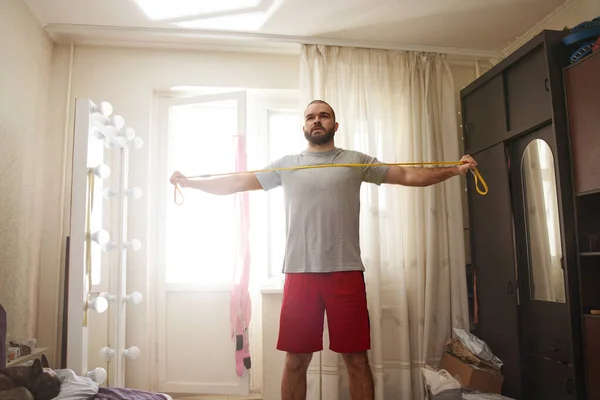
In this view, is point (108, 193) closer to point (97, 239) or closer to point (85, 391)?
point (97, 239)

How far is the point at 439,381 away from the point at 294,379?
34.2 inches

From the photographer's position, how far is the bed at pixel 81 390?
5.22ft

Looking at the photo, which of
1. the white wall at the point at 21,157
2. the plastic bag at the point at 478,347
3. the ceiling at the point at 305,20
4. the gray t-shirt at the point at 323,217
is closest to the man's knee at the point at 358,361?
the gray t-shirt at the point at 323,217

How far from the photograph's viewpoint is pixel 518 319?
2.42m

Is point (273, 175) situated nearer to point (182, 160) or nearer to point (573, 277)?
point (182, 160)

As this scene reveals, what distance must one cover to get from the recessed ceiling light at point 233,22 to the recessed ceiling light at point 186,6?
81 millimetres

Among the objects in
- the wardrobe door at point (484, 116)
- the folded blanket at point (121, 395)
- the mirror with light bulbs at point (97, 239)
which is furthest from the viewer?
the wardrobe door at point (484, 116)

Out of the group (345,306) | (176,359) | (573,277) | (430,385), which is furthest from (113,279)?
(573,277)

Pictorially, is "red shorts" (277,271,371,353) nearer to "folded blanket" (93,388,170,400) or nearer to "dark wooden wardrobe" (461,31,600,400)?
"folded blanket" (93,388,170,400)

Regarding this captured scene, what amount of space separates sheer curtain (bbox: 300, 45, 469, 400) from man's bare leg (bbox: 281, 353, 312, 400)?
0.53 m

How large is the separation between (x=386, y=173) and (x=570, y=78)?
99 centimetres

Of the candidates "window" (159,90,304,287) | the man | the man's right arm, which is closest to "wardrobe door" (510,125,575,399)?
the man

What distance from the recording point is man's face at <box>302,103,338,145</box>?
7.48 feet

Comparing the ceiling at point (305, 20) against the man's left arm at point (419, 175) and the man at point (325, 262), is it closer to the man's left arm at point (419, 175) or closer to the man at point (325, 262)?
the man at point (325, 262)
